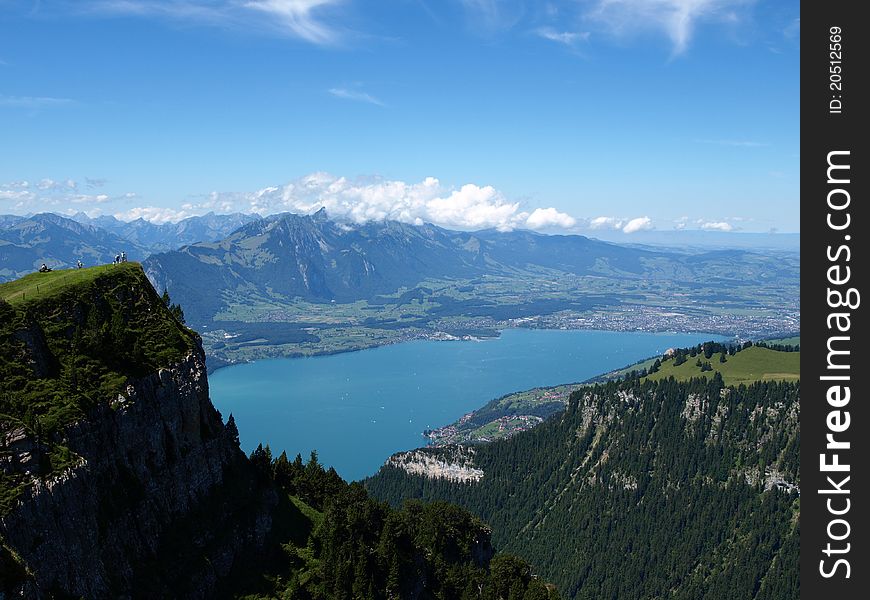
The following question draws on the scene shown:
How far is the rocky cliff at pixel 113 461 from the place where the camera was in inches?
1569

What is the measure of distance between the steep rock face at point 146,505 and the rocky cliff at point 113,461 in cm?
10

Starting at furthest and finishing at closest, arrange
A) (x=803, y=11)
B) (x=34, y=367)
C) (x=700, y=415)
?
(x=700, y=415), (x=34, y=367), (x=803, y=11)

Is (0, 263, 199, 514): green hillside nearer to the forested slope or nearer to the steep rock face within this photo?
the steep rock face

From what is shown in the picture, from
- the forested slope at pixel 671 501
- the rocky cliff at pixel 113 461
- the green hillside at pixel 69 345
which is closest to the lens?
the rocky cliff at pixel 113 461

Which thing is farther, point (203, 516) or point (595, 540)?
point (595, 540)

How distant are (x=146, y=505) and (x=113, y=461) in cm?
→ 469

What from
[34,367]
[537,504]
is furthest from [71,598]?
[537,504]

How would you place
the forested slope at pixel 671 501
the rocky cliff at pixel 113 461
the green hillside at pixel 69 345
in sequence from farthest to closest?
1. the forested slope at pixel 671 501
2. the green hillside at pixel 69 345
3. the rocky cliff at pixel 113 461

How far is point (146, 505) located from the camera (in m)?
51.2

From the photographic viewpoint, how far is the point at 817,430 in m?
26.4

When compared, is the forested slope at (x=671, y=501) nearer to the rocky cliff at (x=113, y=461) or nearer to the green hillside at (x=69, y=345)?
the rocky cliff at (x=113, y=461)

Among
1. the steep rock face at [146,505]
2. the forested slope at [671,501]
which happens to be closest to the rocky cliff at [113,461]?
the steep rock face at [146,505]

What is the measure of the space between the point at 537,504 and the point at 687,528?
4139 cm

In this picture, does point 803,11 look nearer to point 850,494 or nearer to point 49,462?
point 850,494
